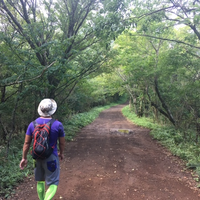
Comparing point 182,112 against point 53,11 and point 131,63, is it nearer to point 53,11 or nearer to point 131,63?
point 131,63

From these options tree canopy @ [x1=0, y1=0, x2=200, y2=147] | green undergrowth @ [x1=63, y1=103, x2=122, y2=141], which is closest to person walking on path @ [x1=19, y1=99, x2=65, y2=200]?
tree canopy @ [x1=0, y1=0, x2=200, y2=147]

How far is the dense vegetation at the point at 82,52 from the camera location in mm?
5914

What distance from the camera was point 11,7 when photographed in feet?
25.8

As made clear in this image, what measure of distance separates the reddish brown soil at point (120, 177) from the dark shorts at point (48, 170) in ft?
3.77

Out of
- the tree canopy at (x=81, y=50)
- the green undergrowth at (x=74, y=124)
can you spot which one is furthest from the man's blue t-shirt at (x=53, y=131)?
the green undergrowth at (x=74, y=124)

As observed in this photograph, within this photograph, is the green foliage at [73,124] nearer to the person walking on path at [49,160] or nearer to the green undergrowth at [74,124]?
the green undergrowth at [74,124]

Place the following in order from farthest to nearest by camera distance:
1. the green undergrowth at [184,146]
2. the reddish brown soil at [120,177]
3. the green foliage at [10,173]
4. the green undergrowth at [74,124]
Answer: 1. the green undergrowth at [74,124]
2. the green undergrowth at [184,146]
3. the green foliage at [10,173]
4. the reddish brown soil at [120,177]

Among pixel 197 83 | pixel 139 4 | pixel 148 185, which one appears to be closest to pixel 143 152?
pixel 148 185

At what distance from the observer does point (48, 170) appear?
2.85 meters

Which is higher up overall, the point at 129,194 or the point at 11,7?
the point at 11,7

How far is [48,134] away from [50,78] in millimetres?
5132

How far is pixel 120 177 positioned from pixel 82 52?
5.93 m

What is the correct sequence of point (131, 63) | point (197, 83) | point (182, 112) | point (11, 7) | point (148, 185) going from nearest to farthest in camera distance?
point (148, 185) < point (11, 7) < point (197, 83) < point (182, 112) < point (131, 63)

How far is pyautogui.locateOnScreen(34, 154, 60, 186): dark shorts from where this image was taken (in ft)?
9.30
